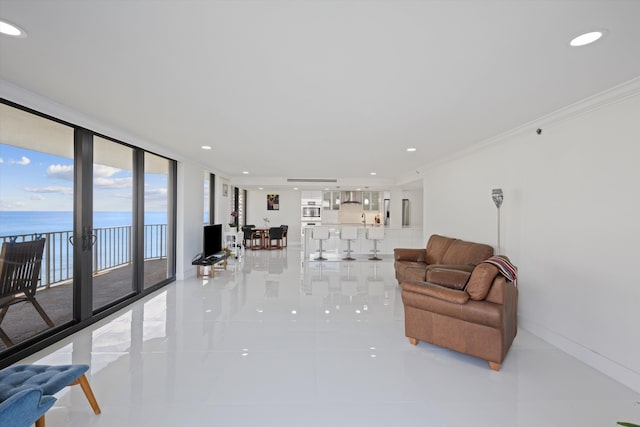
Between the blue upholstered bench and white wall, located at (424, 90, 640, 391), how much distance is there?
4.15 metres

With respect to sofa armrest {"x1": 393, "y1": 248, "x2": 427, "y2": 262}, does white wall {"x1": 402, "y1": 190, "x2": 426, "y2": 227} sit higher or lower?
higher

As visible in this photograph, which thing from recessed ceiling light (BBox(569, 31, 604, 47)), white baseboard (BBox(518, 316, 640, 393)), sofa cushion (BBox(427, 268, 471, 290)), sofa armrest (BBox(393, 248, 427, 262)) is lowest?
white baseboard (BBox(518, 316, 640, 393))

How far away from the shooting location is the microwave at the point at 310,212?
12.1 meters

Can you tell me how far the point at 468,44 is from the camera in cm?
185

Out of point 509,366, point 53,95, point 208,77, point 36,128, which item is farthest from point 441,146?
point 36,128

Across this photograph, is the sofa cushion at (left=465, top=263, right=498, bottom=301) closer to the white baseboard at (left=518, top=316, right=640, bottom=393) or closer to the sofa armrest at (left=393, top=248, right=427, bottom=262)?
the white baseboard at (left=518, top=316, right=640, bottom=393)

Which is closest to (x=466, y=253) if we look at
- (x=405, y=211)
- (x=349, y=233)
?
(x=349, y=233)

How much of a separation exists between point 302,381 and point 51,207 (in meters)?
3.30

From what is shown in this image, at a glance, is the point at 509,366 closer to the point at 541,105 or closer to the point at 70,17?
the point at 541,105

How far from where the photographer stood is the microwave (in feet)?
39.5

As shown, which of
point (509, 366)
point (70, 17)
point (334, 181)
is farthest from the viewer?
point (334, 181)

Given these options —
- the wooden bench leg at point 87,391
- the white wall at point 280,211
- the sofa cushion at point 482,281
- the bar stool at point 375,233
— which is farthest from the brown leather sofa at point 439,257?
the white wall at point 280,211

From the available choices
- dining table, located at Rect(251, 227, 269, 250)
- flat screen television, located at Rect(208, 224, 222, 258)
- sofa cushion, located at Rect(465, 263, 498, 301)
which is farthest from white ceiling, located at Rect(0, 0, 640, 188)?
dining table, located at Rect(251, 227, 269, 250)

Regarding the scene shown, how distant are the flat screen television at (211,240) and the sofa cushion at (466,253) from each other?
15.7 ft
